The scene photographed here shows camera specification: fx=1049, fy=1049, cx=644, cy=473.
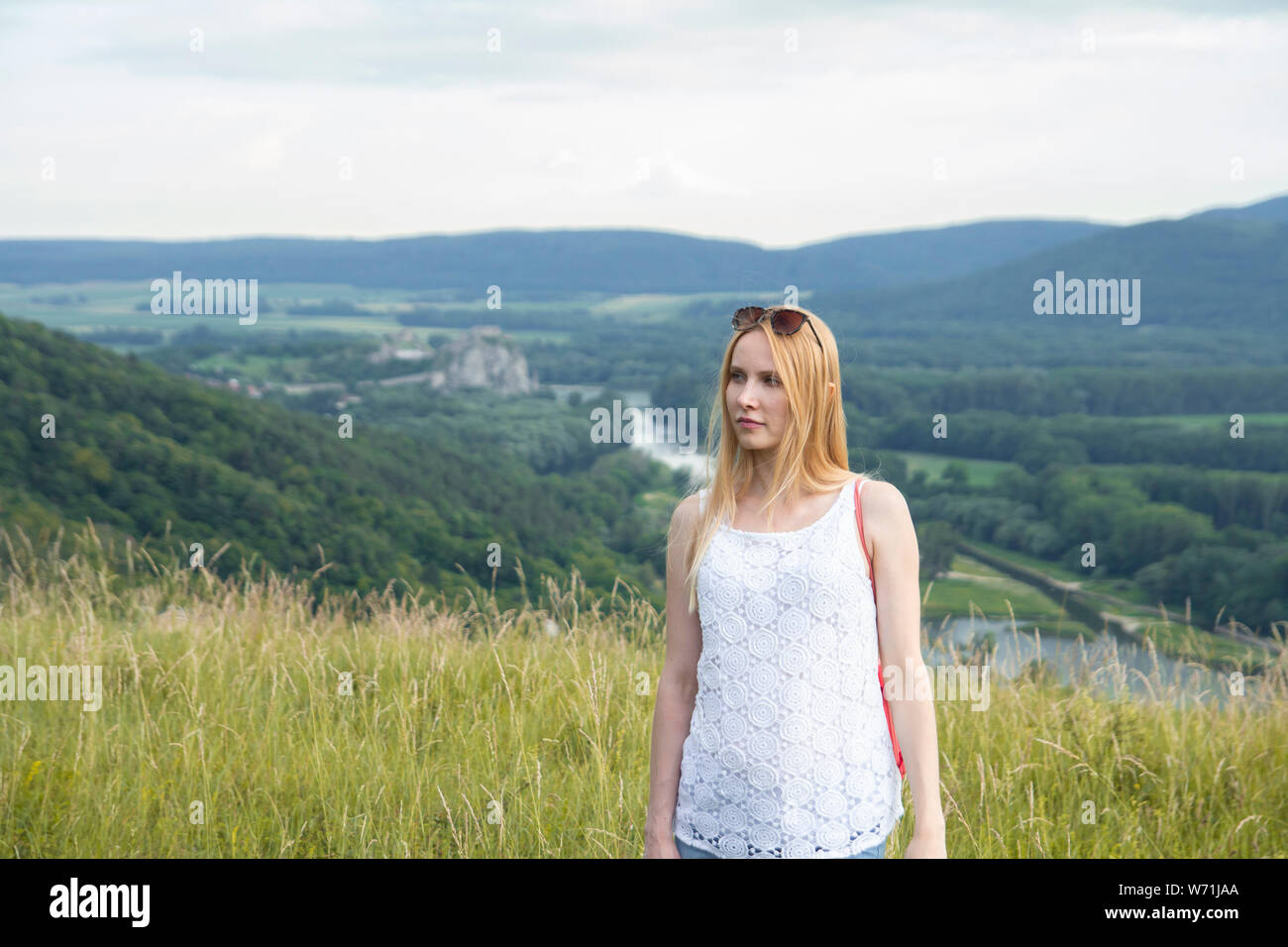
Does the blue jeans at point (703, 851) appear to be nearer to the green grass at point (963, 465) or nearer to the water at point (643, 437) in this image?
the water at point (643, 437)

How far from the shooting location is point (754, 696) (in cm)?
190

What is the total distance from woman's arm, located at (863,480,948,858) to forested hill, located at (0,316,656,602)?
66.3ft

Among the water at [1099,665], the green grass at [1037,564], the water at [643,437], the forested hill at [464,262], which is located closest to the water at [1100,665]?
the water at [1099,665]

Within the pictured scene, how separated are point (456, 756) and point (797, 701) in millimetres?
2290

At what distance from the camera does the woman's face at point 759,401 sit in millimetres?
2020

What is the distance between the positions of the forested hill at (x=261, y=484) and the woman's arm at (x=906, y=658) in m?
20.2

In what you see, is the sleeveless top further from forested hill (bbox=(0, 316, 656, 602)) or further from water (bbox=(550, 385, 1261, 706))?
forested hill (bbox=(0, 316, 656, 602))

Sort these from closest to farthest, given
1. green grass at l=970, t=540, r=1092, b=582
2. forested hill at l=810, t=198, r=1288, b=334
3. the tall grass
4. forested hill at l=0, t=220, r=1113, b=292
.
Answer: the tall grass → green grass at l=970, t=540, r=1092, b=582 → forested hill at l=810, t=198, r=1288, b=334 → forested hill at l=0, t=220, r=1113, b=292

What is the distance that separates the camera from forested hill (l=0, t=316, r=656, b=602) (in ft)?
87.0

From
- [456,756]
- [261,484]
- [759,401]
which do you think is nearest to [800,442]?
[759,401]

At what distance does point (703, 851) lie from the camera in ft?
6.46

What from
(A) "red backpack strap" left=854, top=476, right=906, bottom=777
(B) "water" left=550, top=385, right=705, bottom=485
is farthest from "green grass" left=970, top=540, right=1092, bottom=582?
(A) "red backpack strap" left=854, top=476, right=906, bottom=777

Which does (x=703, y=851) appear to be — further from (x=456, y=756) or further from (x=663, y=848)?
(x=456, y=756)

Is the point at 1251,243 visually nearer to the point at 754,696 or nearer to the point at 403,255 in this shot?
the point at 403,255
